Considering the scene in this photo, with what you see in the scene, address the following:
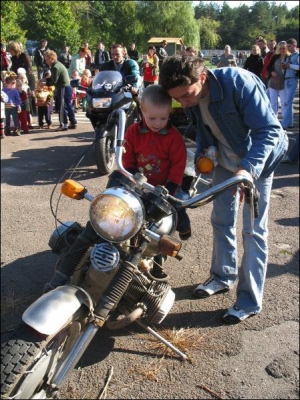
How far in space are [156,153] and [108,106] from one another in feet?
5.69

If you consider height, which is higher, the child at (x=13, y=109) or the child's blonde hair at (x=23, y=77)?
the child's blonde hair at (x=23, y=77)

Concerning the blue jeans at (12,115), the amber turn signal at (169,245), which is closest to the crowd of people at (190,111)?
the blue jeans at (12,115)

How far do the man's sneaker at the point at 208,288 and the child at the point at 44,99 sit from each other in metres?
1.44

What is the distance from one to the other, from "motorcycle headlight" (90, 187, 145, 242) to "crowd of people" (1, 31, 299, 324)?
0.25m

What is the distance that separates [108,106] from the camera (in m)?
3.24

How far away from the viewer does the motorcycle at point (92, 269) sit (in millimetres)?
1428

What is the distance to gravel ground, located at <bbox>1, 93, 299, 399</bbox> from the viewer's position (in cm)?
212

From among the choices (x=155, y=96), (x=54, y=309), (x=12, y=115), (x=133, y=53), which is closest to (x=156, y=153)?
(x=155, y=96)

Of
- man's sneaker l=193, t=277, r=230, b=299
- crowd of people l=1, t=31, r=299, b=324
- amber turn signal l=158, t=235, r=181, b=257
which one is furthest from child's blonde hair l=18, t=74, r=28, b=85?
man's sneaker l=193, t=277, r=230, b=299

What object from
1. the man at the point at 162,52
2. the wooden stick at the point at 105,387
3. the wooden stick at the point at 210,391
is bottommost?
the wooden stick at the point at 210,391

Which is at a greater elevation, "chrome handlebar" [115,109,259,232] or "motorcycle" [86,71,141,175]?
Result: "motorcycle" [86,71,141,175]

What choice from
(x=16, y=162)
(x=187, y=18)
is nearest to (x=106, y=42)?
(x=187, y=18)

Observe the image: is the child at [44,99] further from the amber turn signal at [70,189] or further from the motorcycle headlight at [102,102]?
the motorcycle headlight at [102,102]

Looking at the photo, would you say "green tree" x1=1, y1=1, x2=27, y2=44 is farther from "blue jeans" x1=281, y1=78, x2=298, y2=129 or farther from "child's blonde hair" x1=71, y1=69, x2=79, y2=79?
"blue jeans" x1=281, y1=78, x2=298, y2=129
